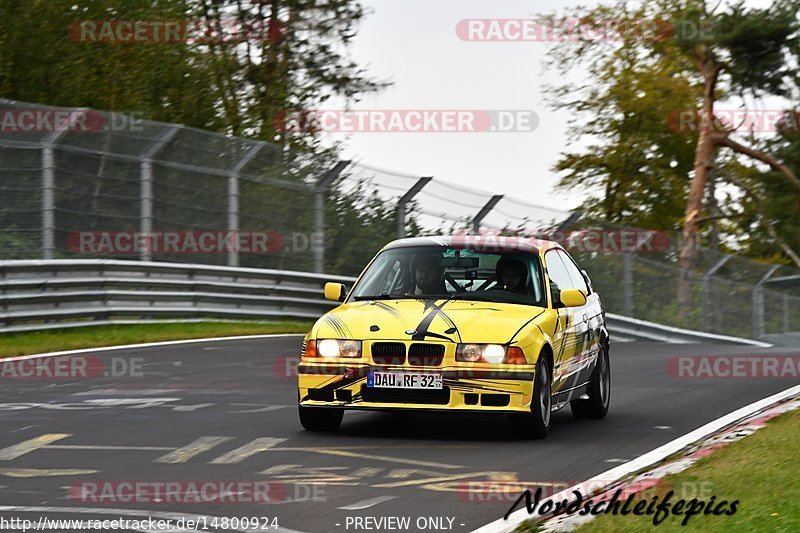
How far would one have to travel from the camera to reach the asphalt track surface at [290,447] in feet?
23.8

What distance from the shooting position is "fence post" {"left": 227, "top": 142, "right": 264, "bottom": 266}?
23.8 m

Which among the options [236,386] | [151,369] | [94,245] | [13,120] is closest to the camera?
[236,386]

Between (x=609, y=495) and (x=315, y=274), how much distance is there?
686 inches

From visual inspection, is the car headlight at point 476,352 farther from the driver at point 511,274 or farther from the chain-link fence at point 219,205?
the chain-link fence at point 219,205

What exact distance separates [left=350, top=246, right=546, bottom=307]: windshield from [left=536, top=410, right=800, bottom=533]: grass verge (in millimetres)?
2221

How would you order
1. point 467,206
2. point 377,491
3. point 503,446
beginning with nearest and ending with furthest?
point 377,491 → point 503,446 → point 467,206

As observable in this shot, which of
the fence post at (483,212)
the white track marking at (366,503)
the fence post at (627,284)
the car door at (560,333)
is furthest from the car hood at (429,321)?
the fence post at (627,284)

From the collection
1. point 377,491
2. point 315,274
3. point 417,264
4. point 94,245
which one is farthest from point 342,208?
point 377,491

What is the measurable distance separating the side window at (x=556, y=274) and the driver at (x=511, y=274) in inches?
9.5

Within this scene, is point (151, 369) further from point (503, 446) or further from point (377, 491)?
point (377, 491)

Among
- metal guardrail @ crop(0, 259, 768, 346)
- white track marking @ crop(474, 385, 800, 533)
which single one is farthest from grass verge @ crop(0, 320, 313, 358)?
white track marking @ crop(474, 385, 800, 533)

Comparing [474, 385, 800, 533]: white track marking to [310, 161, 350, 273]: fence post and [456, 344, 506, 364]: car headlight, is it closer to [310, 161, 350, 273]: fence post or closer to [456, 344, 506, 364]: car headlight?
[456, 344, 506, 364]: car headlight

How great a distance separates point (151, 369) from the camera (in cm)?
1598

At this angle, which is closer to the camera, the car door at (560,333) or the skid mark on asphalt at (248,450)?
the skid mark on asphalt at (248,450)
